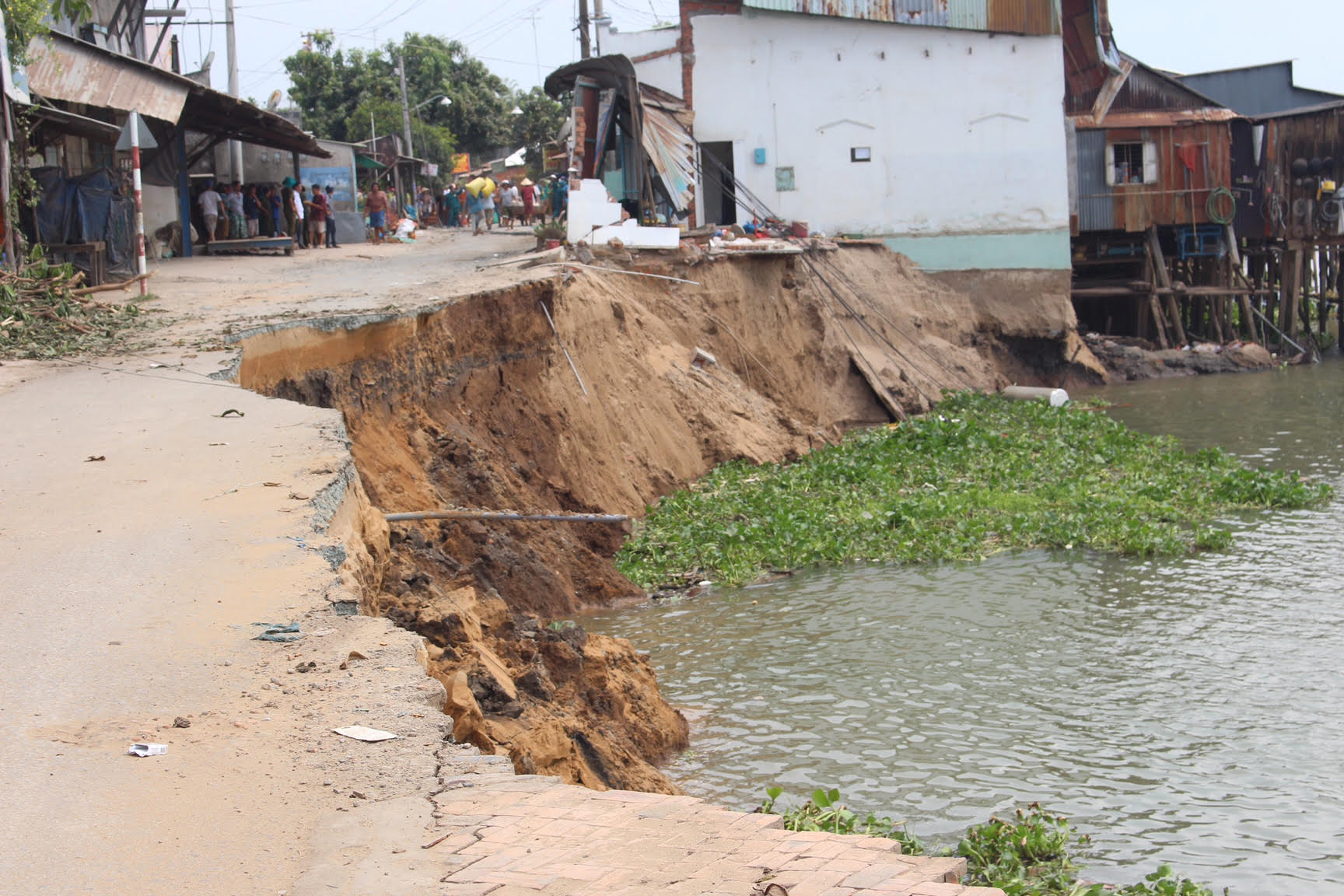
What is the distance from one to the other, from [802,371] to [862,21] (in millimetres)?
9849

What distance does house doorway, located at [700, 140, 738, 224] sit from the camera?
84.2 feet

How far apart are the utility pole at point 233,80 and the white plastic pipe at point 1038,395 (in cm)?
1671

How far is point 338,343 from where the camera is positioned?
1083 cm

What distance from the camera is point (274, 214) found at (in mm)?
25719

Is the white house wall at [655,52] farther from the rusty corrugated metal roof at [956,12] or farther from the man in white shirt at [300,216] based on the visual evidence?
the man in white shirt at [300,216]

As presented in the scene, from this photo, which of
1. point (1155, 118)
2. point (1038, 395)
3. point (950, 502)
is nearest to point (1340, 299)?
point (1155, 118)

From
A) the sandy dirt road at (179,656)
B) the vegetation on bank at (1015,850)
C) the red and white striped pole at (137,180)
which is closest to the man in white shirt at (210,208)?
the red and white striped pole at (137,180)

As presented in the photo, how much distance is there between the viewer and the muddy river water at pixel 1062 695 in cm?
655

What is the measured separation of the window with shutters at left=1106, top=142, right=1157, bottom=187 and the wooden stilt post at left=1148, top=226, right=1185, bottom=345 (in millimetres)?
1248

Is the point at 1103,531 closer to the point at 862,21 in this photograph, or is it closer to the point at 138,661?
the point at 138,661

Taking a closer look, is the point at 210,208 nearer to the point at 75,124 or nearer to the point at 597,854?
the point at 75,124

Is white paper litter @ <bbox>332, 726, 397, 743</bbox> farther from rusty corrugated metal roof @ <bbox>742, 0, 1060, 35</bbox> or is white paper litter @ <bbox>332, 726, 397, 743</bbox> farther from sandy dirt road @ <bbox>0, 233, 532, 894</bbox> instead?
rusty corrugated metal roof @ <bbox>742, 0, 1060, 35</bbox>

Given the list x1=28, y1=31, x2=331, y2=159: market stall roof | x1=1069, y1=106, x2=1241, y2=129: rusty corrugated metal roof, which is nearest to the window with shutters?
x1=1069, y1=106, x2=1241, y2=129: rusty corrugated metal roof

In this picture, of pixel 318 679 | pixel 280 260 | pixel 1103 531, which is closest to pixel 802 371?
pixel 1103 531
